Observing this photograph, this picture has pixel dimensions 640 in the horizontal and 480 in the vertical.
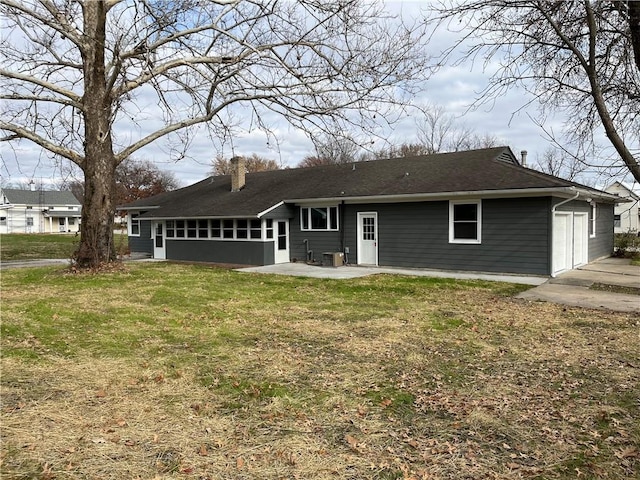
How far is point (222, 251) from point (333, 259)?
544 centimetres

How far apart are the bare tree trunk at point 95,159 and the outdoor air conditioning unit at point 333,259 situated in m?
7.97

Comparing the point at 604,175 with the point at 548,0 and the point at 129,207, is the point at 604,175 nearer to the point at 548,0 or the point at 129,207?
the point at 548,0

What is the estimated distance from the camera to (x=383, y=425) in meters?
4.07

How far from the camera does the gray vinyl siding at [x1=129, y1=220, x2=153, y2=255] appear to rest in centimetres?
2500

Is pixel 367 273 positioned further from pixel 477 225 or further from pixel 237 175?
pixel 237 175

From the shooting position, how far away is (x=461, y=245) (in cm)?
1563

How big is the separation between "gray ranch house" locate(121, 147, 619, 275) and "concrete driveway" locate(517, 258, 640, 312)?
912mm

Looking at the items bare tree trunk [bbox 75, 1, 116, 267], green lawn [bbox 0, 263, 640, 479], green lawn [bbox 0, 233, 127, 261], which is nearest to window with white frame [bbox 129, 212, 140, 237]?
green lawn [bbox 0, 233, 127, 261]

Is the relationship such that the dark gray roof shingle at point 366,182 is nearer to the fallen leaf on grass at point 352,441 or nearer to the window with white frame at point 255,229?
the window with white frame at point 255,229

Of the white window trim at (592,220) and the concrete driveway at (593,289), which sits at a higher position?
the white window trim at (592,220)

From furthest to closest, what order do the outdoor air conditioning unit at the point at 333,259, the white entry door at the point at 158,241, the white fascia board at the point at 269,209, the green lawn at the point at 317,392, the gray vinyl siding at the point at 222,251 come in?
the white entry door at the point at 158,241
the gray vinyl siding at the point at 222,251
the white fascia board at the point at 269,209
the outdoor air conditioning unit at the point at 333,259
the green lawn at the point at 317,392

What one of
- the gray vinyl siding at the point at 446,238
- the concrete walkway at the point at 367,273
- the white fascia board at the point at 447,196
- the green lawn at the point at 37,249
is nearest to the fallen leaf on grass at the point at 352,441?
the concrete walkway at the point at 367,273

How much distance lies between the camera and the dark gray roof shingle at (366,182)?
15.1 meters

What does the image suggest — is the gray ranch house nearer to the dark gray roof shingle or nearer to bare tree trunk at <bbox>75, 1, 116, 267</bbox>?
the dark gray roof shingle
